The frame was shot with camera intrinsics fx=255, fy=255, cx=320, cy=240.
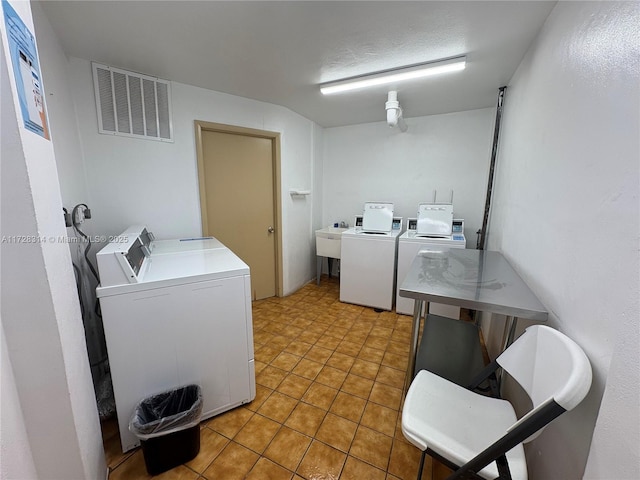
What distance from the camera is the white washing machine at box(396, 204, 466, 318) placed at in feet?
9.09

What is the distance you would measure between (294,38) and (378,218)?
2.12 metres

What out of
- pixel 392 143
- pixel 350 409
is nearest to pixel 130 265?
pixel 350 409

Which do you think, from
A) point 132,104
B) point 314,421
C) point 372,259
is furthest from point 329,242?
point 132,104

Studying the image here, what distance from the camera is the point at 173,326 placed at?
1.43m

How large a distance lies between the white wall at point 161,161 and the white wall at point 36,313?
126 cm

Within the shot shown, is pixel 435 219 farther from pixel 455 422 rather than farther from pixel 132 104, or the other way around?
pixel 132 104

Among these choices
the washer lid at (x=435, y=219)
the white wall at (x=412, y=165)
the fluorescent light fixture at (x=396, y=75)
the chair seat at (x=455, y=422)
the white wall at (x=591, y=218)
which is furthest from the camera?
the white wall at (x=412, y=165)

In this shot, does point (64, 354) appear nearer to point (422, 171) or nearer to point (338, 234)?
point (338, 234)

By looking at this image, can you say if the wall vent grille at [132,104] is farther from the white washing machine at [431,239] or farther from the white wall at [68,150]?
the white washing machine at [431,239]

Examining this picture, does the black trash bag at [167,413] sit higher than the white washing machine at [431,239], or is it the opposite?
the white washing machine at [431,239]

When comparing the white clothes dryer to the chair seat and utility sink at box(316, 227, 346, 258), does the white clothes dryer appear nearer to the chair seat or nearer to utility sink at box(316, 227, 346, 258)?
utility sink at box(316, 227, 346, 258)

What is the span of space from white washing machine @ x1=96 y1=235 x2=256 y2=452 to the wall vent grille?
1095 mm

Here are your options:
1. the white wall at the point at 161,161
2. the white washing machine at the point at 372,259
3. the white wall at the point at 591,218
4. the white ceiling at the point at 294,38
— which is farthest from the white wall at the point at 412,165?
→ the white wall at the point at 591,218

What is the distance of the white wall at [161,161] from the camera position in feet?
6.53
